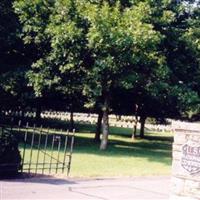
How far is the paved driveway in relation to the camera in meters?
12.4

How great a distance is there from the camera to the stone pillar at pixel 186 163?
10.1 metres

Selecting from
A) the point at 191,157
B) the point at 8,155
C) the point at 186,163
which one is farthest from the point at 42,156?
the point at 191,157

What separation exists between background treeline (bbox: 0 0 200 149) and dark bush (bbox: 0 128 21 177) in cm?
1203

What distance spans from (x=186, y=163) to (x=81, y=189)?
447 centimetres

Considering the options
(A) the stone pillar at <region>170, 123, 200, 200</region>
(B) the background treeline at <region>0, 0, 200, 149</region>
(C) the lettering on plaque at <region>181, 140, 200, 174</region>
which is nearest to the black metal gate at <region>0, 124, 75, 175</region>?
(B) the background treeline at <region>0, 0, 200, 149</region>

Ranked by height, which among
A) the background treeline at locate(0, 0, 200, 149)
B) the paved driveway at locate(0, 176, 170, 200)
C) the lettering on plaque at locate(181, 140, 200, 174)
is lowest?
the paved driveway at locate(0, 176, 170, 200)

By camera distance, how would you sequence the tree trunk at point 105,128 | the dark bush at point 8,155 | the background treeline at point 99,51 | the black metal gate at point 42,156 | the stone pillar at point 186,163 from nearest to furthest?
the stone pillar at point 186,163 → the dark bush at point 8,155 → the black metal gate at point 42,156 → the background treeline at point 99,51 → the tree trunk at point 105,128

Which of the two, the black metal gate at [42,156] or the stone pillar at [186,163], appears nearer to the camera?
the stone pillar at [186,163]

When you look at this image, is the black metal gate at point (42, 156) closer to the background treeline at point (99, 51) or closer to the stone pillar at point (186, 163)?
the background treeline at point (99, 51)

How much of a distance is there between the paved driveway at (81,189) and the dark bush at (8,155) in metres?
0.48

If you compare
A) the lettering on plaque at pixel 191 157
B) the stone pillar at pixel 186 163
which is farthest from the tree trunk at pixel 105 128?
the lettering on plaque at pixel 191 157

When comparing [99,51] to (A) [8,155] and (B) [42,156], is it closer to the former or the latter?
(B) [42,156]

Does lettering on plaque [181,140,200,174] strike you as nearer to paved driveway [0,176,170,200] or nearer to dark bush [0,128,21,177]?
paved driveway [0,176,170,200]

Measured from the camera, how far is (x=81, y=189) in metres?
13.8
